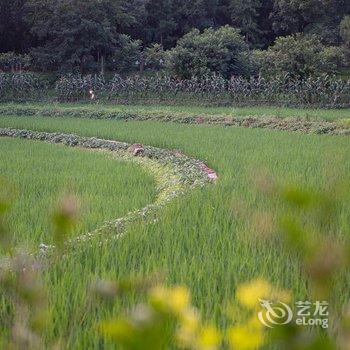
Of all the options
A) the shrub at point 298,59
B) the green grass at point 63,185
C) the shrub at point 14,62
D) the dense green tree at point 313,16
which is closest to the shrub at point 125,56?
the shrub at point 14,62

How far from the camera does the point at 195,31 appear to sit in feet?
78.5

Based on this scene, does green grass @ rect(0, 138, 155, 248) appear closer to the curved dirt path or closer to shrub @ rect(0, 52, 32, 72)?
the curved dirt path

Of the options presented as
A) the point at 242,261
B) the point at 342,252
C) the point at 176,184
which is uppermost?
the point at 342,252

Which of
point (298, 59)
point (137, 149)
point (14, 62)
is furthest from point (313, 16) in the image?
point (137, 149)

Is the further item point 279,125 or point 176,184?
point 279,125

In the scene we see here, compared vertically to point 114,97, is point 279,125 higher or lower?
higher

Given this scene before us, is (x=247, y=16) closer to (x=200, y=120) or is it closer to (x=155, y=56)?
(x=155, y=56)

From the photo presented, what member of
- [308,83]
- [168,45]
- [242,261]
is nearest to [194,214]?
[242,261]

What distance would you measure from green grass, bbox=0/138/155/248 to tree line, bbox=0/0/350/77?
13229 millimetres

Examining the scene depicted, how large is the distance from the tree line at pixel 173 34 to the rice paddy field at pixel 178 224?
13277 millimetres

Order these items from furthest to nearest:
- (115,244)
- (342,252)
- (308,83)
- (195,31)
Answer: (195,31), (308,83), (115,244), (342,252)

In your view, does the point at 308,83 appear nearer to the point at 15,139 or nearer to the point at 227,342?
the point at 15,139

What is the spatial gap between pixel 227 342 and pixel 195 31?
23.2 metres

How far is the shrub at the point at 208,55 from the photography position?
22328 millimetres
